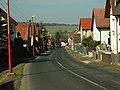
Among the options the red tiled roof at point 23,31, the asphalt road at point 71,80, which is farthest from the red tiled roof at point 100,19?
the asphalt road at point 71,80

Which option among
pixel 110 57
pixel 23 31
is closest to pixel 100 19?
pixel 110 57

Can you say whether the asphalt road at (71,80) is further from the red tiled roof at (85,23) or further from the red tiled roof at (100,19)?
the red tiled roof at (85,23)

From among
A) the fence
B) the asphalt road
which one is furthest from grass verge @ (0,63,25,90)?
the fence

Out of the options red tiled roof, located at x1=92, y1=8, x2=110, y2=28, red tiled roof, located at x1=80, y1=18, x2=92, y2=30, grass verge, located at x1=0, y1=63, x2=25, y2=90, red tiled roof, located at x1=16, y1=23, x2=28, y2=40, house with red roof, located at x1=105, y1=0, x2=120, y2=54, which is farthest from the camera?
red tiled roof, located at x1=80, y1=18, x2=92, y2=30

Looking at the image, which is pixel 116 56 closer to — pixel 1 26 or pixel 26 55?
pixel 1 26

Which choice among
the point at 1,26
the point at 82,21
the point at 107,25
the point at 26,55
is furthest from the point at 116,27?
the point at 82,21

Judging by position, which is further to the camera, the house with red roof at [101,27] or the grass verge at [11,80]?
the house with red roof at [101,27]

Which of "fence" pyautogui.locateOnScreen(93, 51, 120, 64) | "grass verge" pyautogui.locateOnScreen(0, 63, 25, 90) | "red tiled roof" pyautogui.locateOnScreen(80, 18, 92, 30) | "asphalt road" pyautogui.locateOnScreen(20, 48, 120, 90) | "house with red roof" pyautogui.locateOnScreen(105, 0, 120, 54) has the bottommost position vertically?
"grass verge" pyautogui.locateOnScreen(0, 63, 25, 90)

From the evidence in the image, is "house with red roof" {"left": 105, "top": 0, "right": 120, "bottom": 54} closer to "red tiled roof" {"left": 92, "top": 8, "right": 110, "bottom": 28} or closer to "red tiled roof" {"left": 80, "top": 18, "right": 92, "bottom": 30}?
"red tiled roof" {"left": 92, "top": 8, "right": 110, "bottom": 28}

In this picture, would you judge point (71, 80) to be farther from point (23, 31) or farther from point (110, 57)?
point (23, 31)

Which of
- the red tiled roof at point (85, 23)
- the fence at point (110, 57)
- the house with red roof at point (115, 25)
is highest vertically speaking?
the red tiled roof at point (85, 23)

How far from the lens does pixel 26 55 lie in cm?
7100

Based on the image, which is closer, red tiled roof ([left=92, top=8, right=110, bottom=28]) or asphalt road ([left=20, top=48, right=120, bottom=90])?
asphalt road ([left=20, top=48, right=120, bottom=90])

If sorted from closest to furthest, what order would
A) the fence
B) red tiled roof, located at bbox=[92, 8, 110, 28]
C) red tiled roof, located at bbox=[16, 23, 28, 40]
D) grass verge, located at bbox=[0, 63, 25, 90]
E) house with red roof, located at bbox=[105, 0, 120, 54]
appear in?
grass verge, located at bbox=[0, 63, 25, 90] → the fence → house with red roof, located at bbox=[105, 0, 120, 54] → red tiled roof, located at bbox=[92, 8, 110, 28] → red tiled roof, located at bbox=[16, 23, 28, 40]
